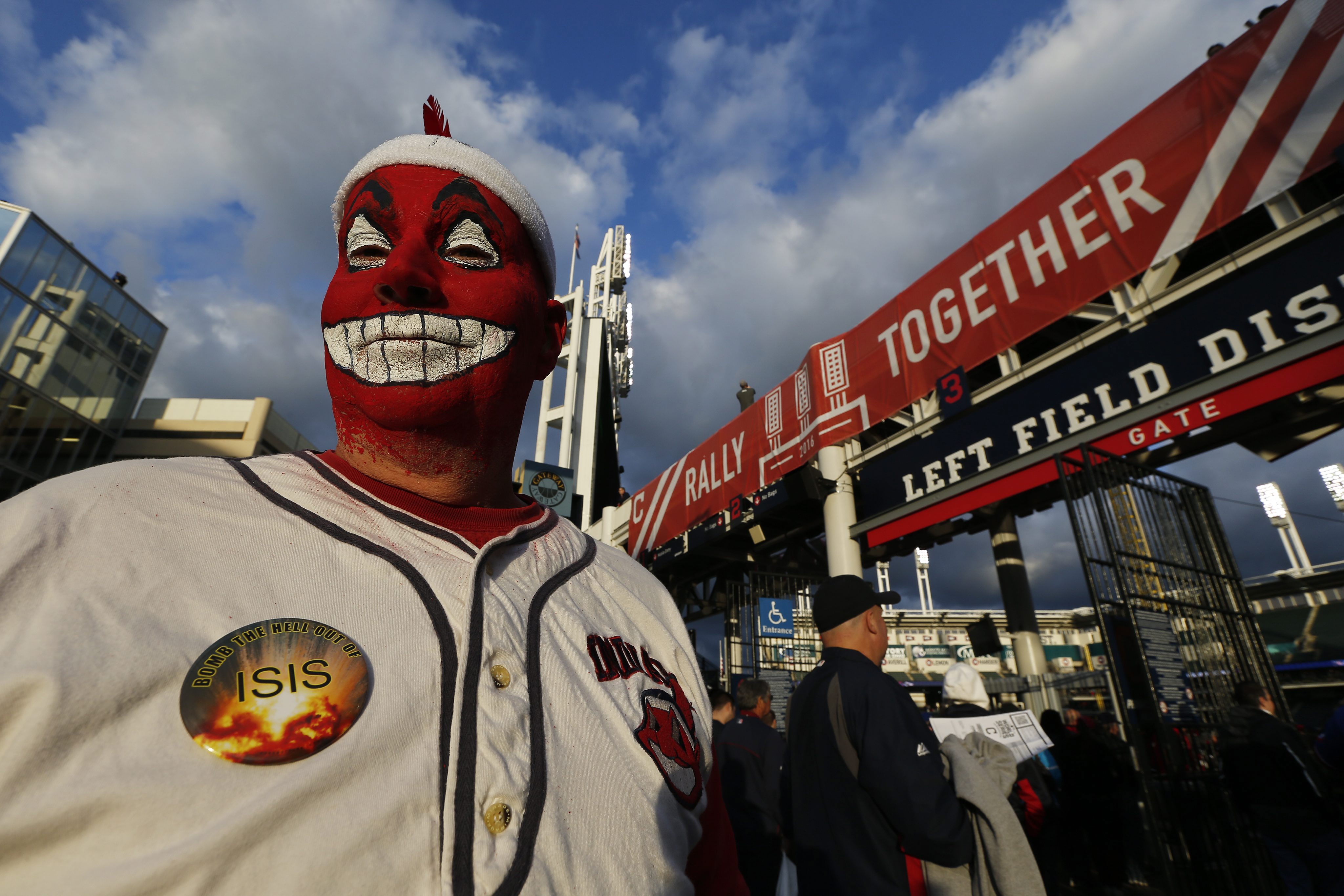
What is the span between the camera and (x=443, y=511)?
3.83 ft

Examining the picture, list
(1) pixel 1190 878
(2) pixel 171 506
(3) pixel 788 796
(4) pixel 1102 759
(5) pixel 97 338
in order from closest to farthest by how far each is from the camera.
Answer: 1. (2) pixel 171 506
2. (3) pixel 788 796
3. (1) pixel 1190 878
4. (4) pixel 1102 759
5. (5) pixel 97 338

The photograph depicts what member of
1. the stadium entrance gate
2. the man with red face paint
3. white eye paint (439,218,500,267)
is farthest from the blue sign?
white eye paint (439,218,500,267)

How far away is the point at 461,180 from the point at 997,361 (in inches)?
291

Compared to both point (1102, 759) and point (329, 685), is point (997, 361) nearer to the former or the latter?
point (1102, 759)

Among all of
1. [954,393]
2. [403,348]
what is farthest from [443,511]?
[954,393]

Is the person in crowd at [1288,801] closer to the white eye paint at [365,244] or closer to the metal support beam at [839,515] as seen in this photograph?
the metal support beam at [839,515]

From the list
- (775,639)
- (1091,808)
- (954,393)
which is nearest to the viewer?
(1091,808)

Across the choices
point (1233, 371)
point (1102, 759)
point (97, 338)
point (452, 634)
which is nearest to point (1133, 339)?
point (1233, 371)

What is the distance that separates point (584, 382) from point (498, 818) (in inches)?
613

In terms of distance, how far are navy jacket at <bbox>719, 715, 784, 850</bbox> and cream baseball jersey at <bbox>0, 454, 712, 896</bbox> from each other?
11.3ft

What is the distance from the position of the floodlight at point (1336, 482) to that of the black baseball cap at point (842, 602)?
36824mm

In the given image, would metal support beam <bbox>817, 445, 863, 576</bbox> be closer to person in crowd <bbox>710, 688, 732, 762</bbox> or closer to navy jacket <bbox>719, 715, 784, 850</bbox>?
person in crowd <bbox>710, 688, 732, 762</bbox>

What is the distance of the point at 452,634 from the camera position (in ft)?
2.91

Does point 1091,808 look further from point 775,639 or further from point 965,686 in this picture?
point 775,639
